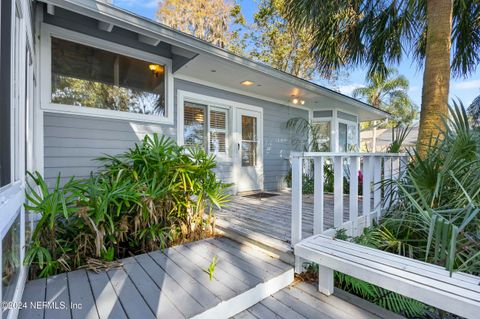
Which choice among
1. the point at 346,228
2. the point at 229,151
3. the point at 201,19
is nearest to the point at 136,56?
the point at 229,151

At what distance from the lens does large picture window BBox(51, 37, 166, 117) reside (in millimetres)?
3160

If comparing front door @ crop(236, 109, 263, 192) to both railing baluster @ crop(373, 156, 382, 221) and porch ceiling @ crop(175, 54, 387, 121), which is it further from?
railing baluster @ crop(373, 156, 382, 221)

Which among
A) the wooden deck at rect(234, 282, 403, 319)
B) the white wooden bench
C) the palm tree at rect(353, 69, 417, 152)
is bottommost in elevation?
the wooden deck at rect(234, 282, 403, 319)

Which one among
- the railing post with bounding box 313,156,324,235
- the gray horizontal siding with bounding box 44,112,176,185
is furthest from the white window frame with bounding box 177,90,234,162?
the railing post with bounding box 313,156,324,235

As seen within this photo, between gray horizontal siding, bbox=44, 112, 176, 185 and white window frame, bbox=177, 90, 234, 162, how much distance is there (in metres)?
0.76

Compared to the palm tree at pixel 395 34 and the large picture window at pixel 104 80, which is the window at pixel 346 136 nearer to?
the palm tree at pixel 395 34

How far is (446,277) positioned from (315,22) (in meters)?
3.97

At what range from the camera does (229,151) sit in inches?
205

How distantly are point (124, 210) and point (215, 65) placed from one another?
264 cm

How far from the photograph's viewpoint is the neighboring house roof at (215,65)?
2641 millimetres

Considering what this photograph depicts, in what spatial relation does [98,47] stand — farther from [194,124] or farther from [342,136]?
[342,136]

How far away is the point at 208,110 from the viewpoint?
485 cm

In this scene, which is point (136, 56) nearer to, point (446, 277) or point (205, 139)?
point (205, 139)

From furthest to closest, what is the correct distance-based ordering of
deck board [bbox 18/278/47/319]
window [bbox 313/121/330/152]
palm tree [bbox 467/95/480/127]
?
palm tree [bbox 467/95/480/127] < window [bbox 313/121/330/152] < deck board [bbox 18/278/47/319]
